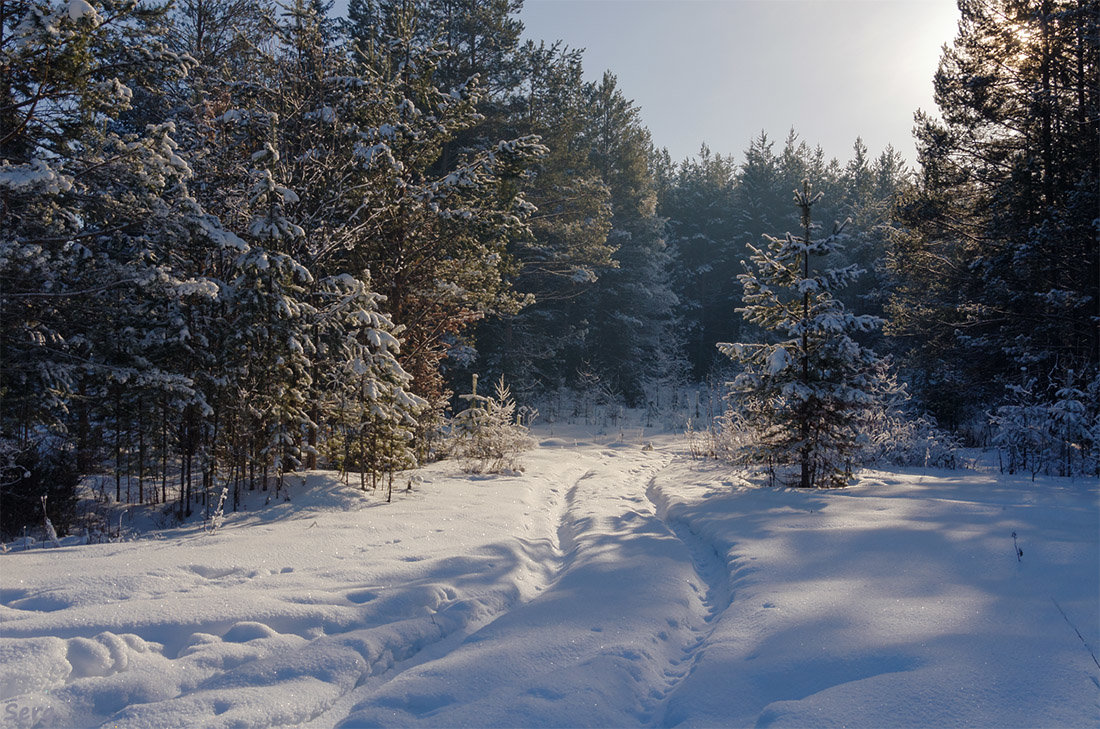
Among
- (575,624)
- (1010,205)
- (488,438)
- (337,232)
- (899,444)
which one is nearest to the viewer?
(575,624)

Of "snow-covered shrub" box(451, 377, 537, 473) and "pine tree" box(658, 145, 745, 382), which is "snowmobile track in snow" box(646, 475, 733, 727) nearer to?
"snow-covered shrub" box(451, 377, 537, 473)

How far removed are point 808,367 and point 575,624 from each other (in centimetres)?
598

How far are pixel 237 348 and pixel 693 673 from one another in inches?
281

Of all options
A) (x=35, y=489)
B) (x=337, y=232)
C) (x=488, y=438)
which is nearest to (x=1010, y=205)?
(x=488, y=438)

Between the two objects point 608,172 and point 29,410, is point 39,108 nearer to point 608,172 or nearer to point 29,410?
point 29,410

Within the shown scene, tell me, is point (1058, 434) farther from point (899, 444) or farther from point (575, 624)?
point (575, 624)

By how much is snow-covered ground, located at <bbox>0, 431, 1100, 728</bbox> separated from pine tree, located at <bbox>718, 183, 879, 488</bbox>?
1749 mm

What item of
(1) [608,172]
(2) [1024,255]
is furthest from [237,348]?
(1) [608,172]

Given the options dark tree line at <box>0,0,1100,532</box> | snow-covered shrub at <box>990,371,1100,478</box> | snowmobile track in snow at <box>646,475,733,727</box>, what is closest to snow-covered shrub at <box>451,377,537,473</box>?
dark tree line at <box>0,0,1100,532</box>

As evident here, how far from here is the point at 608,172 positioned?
1115 inches

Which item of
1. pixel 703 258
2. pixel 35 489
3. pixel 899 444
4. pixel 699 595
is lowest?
pixel 699 595

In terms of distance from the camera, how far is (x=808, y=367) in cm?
818

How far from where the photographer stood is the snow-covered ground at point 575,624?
263 centimetres

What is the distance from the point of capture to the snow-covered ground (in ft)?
8.64
